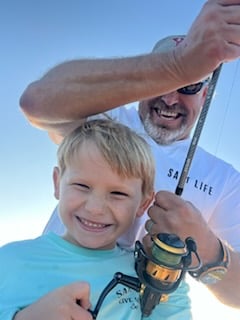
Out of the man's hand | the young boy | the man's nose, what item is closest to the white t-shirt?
the man's nose

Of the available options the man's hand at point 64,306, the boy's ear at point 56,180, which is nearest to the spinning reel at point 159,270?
the man's hand at point 64,306

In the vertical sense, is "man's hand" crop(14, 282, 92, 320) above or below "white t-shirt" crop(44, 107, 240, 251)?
above

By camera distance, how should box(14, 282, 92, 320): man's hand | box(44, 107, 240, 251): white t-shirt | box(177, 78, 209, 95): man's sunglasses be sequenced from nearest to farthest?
box(14, 282, 92, 320): man's hand
box(44, 107, 240, 251): white t-shirt
box(177, 78, 209, 95): man's sunglasses

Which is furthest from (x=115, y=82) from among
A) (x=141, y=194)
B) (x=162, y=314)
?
(x=162, y=314)

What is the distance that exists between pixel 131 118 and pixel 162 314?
1.03m

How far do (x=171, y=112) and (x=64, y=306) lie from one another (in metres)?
1.35

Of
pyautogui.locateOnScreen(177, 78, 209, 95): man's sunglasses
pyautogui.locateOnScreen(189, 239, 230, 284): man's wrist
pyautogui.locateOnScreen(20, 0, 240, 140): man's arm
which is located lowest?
pyautogui.locateOnScreen(189, 239, 230, 284): man's wrist

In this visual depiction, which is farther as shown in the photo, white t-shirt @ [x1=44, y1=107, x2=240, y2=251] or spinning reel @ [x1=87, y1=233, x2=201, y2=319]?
white t-shirt @ [x1=44, y1=107, x2=240, y2=251]

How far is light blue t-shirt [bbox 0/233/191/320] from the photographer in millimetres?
1928

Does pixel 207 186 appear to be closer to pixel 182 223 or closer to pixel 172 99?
pixel 172 99

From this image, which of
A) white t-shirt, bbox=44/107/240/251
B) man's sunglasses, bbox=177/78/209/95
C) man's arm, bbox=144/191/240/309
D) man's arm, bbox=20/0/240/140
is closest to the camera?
man's arm, bbox=20/0/240/140

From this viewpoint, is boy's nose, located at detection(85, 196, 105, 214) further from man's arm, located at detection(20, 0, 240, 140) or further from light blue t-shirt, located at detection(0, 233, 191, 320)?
man's arm, located at detection(20, 0, 240, 140)

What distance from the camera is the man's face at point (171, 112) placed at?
2762mm

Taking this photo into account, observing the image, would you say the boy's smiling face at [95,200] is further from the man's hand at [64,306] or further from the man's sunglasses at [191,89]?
the man's sunglasses at [191,89]
